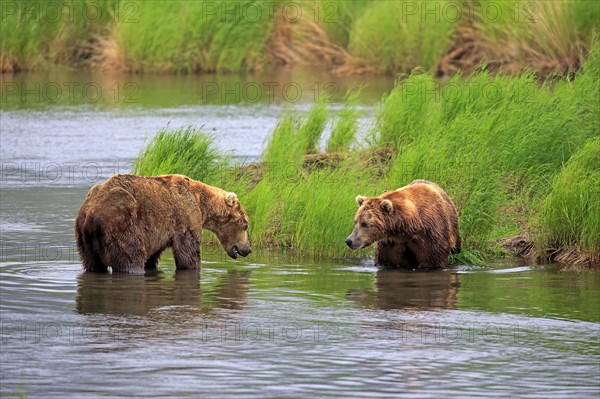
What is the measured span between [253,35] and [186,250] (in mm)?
22802

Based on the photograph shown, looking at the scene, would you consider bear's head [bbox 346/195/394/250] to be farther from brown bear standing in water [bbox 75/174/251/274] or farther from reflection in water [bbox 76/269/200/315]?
reflection in water [bbox 76/269/200/315]

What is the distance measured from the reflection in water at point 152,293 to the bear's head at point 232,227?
21.3 inches

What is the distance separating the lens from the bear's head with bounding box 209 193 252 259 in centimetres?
1194

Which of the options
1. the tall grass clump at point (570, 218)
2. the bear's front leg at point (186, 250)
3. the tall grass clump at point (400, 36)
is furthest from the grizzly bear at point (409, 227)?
the tall grass clump at point (400, 36)

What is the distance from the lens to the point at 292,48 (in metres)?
34.9

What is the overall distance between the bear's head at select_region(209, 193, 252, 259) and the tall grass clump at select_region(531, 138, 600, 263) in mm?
2843

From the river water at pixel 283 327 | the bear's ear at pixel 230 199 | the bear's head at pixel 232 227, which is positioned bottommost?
the river water at pixel 283 327

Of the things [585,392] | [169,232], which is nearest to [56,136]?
[169,232]

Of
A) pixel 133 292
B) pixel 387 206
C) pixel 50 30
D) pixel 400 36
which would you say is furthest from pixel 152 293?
pixel 50 30

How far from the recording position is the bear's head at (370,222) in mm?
11461

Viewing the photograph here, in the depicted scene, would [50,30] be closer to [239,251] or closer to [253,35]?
[253,35]

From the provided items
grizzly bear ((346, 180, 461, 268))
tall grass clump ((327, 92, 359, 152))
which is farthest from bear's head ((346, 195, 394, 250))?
tall grass clump ((327, 92, 359, 152))

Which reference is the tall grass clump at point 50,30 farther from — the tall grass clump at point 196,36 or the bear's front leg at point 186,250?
the bear's front leg at point 186,250

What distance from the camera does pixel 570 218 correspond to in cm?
1227
